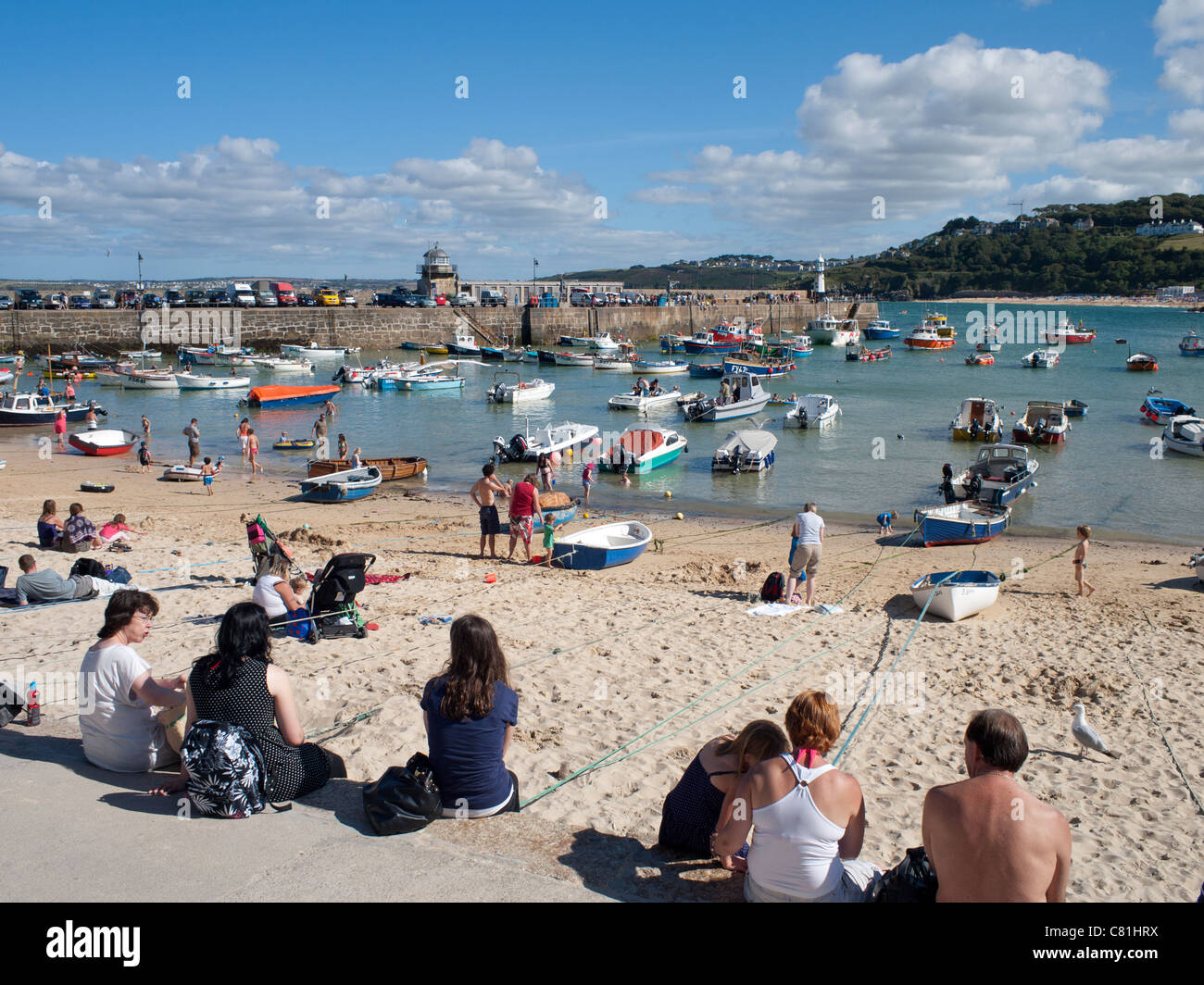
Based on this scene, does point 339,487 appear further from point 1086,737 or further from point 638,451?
point 1086,737

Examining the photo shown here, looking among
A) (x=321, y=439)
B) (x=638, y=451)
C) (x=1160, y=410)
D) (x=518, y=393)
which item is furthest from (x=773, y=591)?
(x=1160, y=410)

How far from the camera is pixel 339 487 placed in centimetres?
2167

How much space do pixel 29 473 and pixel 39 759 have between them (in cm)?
2298

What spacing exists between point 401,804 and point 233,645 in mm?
1300

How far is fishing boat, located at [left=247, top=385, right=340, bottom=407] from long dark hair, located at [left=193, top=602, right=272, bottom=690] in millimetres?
39719

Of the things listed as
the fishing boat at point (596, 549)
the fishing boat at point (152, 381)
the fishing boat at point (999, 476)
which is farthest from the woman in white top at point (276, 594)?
the fishing boat at point (152, 381)

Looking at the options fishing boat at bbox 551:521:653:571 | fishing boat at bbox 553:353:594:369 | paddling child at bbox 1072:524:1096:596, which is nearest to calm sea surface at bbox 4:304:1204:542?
fishing boat at bbox 553:353:594:369

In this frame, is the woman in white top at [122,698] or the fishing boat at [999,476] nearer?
the woman in white top at [122,698]

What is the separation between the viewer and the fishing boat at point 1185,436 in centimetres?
3009

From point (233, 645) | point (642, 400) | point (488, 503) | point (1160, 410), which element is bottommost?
point (488, 503)

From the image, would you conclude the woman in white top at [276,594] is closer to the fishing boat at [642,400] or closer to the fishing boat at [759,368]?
the fishing boat at [642,400]

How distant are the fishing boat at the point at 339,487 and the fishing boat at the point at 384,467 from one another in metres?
Result: 0.77

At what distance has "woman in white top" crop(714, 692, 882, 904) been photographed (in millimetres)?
4074
